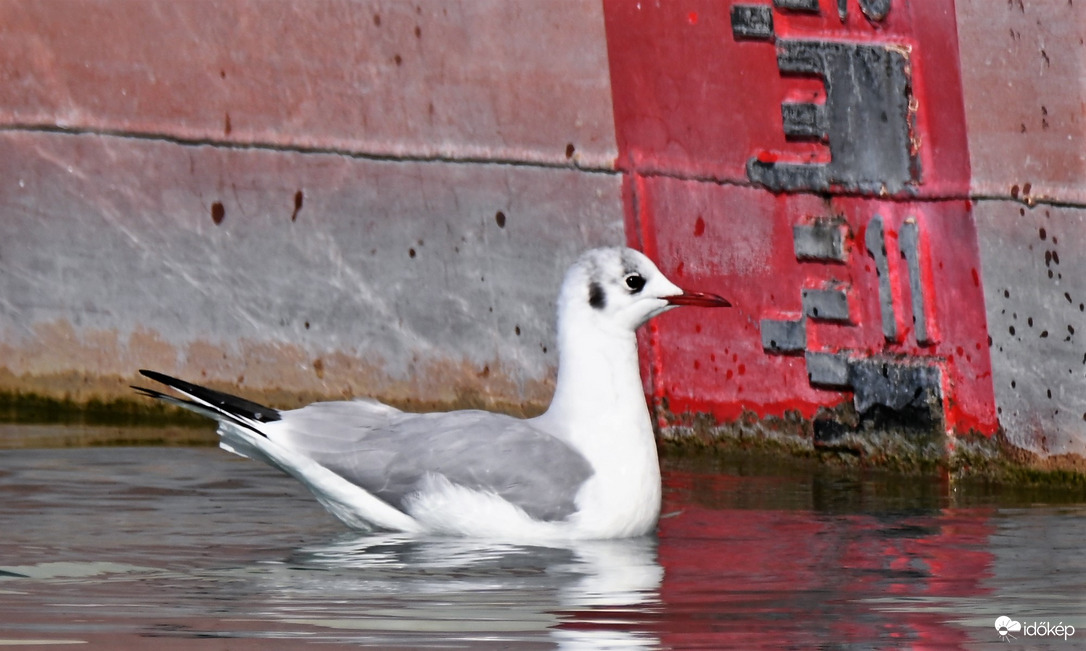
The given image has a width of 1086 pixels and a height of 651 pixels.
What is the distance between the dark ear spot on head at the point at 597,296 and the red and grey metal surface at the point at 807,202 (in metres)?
1.36

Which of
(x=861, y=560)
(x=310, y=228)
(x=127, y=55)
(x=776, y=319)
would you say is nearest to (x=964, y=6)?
(x=776, y=319)

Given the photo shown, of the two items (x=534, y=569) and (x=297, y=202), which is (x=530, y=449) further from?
(x=297, y=202)

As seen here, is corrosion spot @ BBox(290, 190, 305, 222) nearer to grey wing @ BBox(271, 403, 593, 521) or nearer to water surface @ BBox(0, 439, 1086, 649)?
water surface @ BBox(0, 439, 1086, 649)

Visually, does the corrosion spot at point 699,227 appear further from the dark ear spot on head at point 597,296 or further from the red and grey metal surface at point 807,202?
the dark ear spot on head at point 597,296

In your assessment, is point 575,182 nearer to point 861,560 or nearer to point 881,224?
point 881,224

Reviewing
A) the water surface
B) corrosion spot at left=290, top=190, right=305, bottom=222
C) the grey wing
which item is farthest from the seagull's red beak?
corrosion spot at left=290, top=190, right=305, bottom=222

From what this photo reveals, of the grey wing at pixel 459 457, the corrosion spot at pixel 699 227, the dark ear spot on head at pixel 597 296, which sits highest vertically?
the corrosion spot at pixel 699 227

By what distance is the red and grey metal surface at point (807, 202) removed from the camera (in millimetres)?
8531

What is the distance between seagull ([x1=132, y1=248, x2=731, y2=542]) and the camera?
7.62 meters

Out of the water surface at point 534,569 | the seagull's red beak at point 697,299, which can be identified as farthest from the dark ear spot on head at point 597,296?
the water surface at point 534,569

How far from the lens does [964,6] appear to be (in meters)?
8.27

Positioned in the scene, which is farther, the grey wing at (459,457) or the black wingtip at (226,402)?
the black wingtip at (226,402)

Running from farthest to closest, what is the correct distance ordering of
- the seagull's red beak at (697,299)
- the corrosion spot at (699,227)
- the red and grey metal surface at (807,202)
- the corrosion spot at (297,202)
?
the corrosion spot at (297,202) < the corrosion spot at (699,227) < the red and grey metal surface at (807,202) < the seagull's red beak at (697,299)

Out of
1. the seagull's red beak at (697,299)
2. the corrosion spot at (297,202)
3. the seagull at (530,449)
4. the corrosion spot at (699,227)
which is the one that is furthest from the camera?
the corrosion spot at (297,202)
